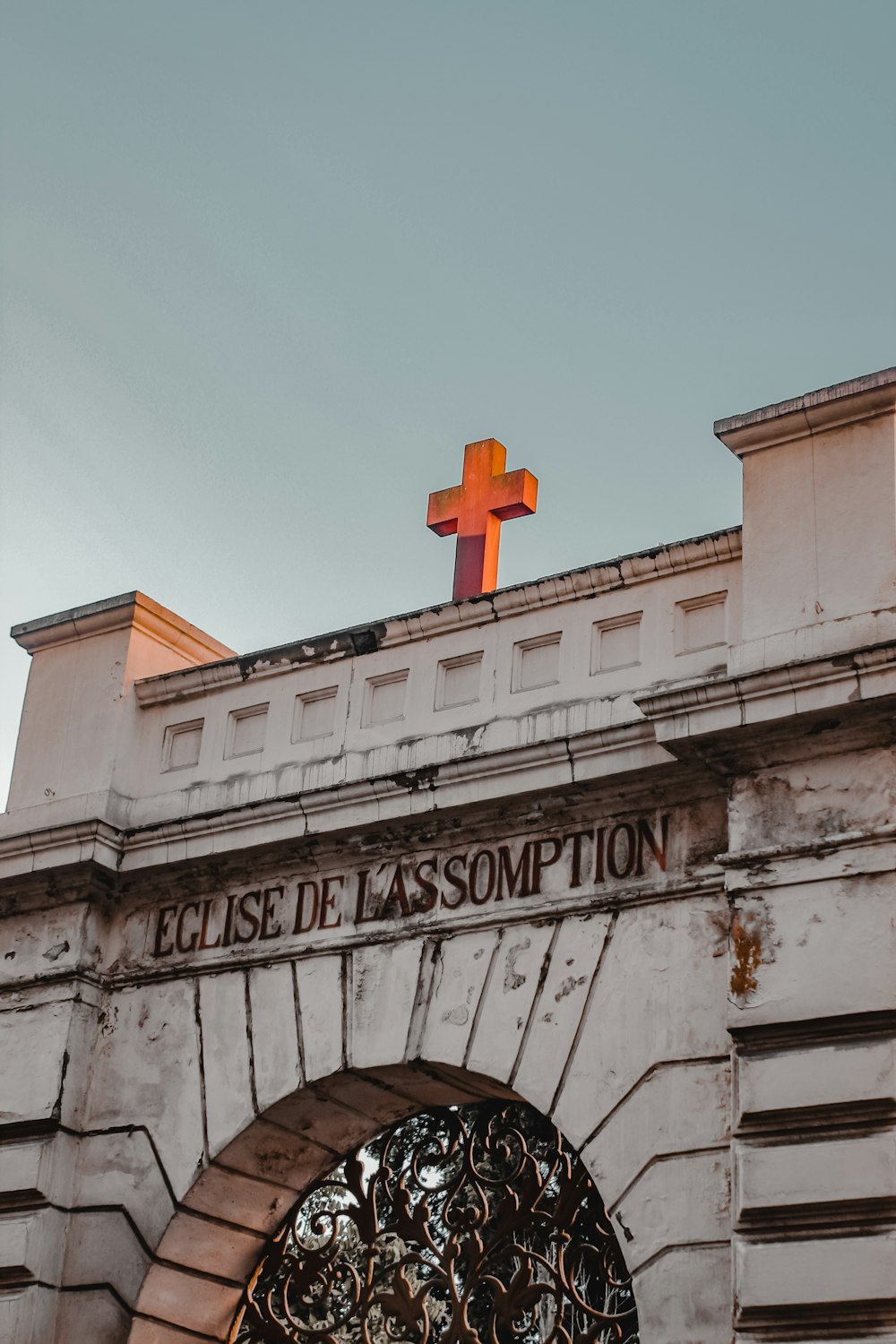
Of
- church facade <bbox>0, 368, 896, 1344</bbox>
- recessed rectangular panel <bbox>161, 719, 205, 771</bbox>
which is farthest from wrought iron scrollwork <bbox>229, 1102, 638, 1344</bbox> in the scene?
recessed rectangular panel <bbox>161, 719, 205, 771</bbox>

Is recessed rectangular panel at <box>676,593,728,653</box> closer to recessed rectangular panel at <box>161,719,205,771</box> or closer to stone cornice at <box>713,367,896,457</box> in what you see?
stone cornice at <box>713,367,896,457</box>

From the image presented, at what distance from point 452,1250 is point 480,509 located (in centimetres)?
373

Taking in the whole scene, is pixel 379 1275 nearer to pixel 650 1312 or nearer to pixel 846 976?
pixel 650 1312

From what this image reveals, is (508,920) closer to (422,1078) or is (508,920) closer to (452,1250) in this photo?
(422,1078)

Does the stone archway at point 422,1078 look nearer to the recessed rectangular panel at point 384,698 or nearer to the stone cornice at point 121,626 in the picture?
the recessed rectangular panel at point 384,698

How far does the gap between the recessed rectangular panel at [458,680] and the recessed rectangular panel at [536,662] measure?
7.9 inches

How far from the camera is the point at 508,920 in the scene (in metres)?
8.08

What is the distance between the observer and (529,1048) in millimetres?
7816

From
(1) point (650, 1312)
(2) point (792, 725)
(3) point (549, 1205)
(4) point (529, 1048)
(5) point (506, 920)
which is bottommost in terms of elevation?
(1) point (650, 1312)

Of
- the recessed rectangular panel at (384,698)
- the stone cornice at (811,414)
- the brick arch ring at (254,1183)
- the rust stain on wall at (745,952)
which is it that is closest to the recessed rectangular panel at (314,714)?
the recessed rectangular panel at (384,698)

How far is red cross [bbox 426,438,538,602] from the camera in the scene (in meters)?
9.55

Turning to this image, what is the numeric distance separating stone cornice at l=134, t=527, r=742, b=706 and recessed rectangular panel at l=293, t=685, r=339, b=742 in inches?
6.9

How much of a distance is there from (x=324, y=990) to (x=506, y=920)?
97 centimetres

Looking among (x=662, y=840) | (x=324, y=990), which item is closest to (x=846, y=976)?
(x=662, y=840)
